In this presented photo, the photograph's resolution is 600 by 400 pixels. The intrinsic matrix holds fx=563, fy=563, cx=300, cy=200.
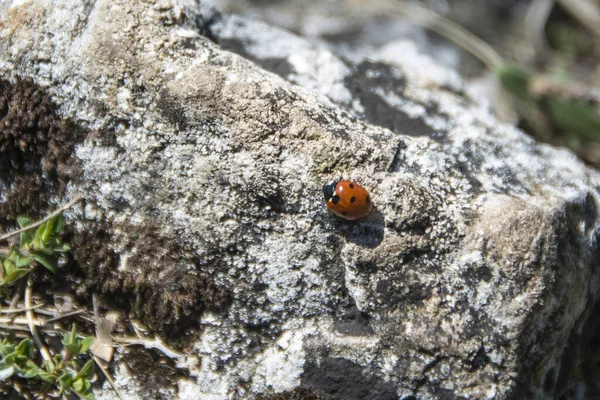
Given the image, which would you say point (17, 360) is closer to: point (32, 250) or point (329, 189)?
point (32, 250)

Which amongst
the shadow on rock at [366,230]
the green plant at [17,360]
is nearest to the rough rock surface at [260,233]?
the shadow on rock at [366,230]

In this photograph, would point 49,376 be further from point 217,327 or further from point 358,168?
point 358,168

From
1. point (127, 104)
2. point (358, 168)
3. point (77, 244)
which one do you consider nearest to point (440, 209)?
point (358, 168)

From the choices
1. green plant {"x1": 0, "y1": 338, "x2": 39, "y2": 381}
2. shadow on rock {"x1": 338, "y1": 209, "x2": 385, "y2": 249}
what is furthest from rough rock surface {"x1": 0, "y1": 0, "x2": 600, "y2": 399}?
green plant {"x1": 0, "y1": 338, "x2": 39, "y2": 381}

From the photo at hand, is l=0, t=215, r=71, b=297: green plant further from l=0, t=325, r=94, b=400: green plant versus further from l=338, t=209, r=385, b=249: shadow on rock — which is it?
l=338, t=209, r=385, b=249: shadow on rock

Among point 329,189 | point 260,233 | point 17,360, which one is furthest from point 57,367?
point 329,189

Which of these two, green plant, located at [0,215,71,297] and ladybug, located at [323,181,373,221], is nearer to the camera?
ladybug, located at [323,181,373,221]

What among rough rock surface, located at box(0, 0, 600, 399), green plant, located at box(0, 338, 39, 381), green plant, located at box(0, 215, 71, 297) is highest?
rough rock surface, located at box(0, 0, 600, 399)
